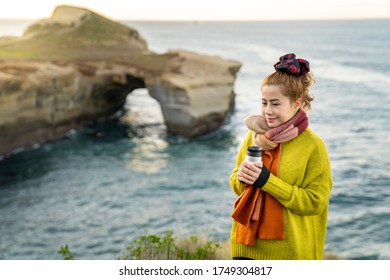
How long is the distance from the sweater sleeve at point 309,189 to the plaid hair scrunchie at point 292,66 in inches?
20.8

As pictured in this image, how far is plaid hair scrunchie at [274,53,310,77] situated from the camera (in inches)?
134

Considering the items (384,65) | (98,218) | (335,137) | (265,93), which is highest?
(384,65)

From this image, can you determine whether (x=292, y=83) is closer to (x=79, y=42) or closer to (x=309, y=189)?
(x=309, y=189)

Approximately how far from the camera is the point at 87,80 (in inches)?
1166

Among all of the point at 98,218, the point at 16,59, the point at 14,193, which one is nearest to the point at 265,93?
the point at 98,218

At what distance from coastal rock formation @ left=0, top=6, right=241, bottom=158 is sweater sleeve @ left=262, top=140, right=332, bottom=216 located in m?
22.2

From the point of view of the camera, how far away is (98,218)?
748 inches

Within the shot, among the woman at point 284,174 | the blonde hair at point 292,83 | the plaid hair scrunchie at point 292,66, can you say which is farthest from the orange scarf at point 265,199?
the plaid hair scrunchie at point 292,66

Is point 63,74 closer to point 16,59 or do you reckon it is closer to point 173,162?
point 16,59

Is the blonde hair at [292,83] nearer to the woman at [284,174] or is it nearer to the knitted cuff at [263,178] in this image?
the woman at [284,174]

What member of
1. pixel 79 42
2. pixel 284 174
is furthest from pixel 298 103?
pixel 79 42

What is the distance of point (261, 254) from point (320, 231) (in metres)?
0.46

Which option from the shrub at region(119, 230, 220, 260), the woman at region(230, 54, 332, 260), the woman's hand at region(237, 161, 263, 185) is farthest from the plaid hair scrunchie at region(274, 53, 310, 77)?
the shrub at region(119, 230, 220, 260)

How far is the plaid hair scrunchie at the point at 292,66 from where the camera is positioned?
3.42m
